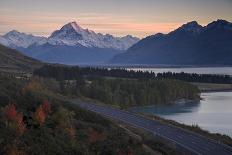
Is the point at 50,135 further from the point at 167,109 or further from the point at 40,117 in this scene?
the point at 167,109

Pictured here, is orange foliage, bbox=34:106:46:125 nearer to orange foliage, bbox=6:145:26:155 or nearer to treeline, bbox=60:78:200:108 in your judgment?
orange foliage, bbox=6:145:26:155

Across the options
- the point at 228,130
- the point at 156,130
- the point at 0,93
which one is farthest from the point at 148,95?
the point at 0,93

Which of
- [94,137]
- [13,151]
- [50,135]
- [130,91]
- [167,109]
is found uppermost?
[50,135]

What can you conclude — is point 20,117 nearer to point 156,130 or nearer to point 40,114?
point 40,114

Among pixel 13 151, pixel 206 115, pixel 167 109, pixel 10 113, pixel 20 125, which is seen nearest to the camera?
pixel 13 151

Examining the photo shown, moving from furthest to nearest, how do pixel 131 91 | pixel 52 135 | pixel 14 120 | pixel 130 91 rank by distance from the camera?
pixel 130 91
pixel 131 91
pixel 52 135
pixel 14 120

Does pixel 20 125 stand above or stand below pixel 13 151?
above

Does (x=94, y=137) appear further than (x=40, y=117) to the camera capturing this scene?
No

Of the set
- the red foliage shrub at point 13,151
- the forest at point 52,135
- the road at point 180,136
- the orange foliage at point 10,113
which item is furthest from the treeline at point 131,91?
A: the red foliage shrub at point 13,151

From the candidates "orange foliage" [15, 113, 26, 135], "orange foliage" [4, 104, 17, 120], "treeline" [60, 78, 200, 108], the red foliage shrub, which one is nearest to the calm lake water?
"treeline" [60, 78, 200, 108]


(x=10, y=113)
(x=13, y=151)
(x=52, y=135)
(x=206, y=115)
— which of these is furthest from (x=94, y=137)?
(x=206, y=115)

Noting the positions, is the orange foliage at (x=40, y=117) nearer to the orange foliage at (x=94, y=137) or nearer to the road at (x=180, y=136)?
the orange foliage at (x=94, y=137)
